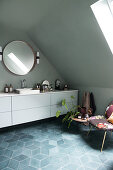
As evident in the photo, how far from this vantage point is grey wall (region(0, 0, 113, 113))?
7.52 feet

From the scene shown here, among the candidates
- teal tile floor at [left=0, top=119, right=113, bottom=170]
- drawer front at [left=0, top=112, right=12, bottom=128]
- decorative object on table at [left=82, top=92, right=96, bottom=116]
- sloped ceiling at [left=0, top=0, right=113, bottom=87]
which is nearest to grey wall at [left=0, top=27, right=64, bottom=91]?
sloped ceiling at [left=0, top=0, right=113, bottom=87]

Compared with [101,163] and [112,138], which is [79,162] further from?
[112,138]

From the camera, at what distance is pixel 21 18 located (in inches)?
110

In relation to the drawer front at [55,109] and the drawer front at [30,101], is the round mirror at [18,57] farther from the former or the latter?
the drawer front at [55,109]

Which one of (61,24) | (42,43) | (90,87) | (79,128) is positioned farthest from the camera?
(90,87)

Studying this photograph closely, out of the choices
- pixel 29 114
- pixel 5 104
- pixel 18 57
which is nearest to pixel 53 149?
pixel 29 114

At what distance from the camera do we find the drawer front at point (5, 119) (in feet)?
9.16

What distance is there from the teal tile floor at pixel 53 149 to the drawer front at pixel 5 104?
519mm

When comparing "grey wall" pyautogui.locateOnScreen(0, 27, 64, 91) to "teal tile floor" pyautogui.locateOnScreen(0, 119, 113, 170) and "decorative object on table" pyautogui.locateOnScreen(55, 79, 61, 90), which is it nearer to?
"decorative object on table" pyautogui.locateOnScreen(55, 79, 61, 90)

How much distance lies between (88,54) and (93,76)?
0.65m

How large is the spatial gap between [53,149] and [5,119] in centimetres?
122

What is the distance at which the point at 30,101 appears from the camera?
3117 millimetres

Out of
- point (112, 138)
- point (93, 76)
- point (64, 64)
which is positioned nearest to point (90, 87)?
point (93, 76)

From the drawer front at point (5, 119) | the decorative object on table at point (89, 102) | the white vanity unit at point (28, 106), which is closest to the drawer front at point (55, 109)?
the white vanity unit at point (28, 106)
